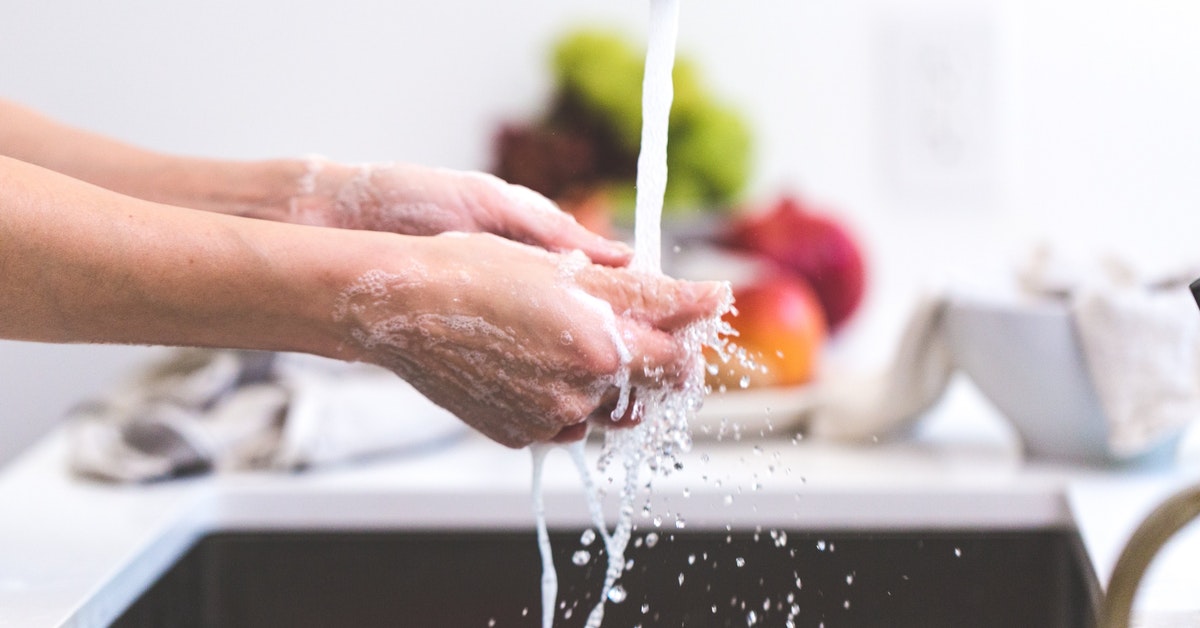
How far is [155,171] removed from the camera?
33.4 inches

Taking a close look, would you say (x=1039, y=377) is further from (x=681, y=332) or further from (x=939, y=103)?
(x=939, y=103)

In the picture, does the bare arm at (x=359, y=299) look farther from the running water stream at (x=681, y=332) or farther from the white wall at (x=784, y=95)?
the white wall at (x=784, y=95)

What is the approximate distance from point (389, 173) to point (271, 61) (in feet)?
2.50

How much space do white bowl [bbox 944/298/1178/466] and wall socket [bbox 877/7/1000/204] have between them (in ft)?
1.85

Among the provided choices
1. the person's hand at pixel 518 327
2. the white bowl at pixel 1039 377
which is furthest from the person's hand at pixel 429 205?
the white bowl at pixel 1039 377

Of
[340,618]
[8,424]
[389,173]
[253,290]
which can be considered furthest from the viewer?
[8,424]

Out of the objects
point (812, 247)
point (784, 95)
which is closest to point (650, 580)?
point (812, 247)

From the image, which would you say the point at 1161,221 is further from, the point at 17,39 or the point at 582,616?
the point at 17,39

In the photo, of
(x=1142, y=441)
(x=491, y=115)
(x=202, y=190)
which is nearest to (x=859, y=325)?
(x=491, y=115)

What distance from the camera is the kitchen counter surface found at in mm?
867

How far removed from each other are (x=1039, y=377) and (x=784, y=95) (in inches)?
27.1

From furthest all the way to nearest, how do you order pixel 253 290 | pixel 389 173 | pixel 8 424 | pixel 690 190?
pixel 8 424 → pixel 690 190 → pixel 389 173 → pixel 253 290

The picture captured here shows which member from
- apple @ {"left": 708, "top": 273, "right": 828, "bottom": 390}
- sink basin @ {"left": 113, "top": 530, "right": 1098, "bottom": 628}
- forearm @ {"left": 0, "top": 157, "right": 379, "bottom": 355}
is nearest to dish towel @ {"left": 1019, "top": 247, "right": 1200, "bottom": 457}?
sink basin @ {"left": 113, "top": 530, "right": 1098, "bottom": 628}

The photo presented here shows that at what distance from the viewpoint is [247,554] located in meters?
0.95
